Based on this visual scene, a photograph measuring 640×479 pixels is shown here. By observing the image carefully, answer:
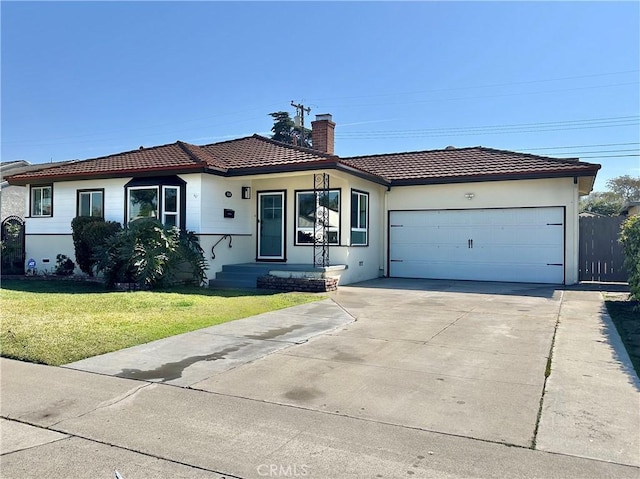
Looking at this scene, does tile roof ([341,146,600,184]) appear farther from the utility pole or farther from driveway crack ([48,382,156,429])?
the utility pole

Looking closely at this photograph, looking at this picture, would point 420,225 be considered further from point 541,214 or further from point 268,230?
point 268,230

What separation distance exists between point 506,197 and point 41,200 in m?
15.2

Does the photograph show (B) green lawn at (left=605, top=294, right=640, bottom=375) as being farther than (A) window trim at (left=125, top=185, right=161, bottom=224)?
No

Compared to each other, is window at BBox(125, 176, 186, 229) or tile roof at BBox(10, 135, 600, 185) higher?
tile roof at BBox(10, 135, 600, 185)

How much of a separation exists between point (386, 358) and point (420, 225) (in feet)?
33.8

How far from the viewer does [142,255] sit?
11.9 meters

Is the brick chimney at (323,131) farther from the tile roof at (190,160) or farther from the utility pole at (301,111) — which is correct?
the utility pole at (301,111)

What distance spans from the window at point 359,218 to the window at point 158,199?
4903 mm

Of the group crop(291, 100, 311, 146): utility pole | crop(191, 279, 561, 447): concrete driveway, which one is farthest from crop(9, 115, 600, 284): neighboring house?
crop(291, 100, 311, 146): utility pole

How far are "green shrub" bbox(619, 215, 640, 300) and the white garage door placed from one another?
14.5 ft

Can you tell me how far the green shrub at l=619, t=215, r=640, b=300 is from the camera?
834 cm

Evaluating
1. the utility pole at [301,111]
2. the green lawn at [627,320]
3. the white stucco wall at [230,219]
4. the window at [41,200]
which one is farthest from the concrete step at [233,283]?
the utility pole at [301,111]

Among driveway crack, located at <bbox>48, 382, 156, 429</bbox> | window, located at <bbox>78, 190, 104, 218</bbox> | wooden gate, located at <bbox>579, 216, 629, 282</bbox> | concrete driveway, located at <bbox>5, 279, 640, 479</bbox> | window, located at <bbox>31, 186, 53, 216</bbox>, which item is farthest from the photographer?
window, located at <bbox>31, 186, 53, 216</bbox>

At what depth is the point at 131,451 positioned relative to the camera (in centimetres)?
334
